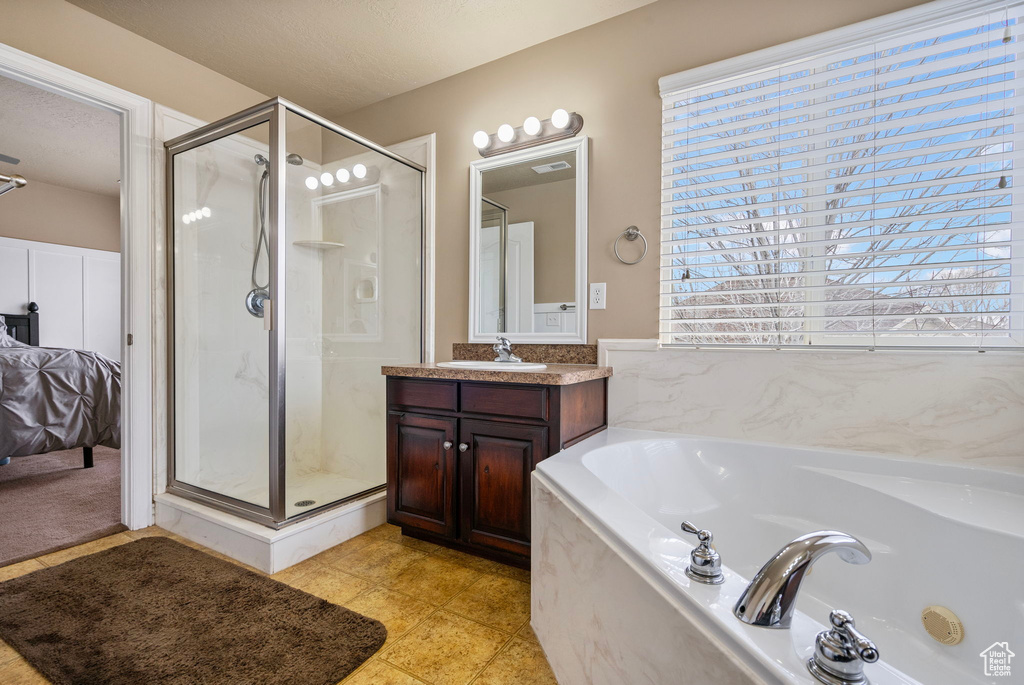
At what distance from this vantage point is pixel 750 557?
5.24ft

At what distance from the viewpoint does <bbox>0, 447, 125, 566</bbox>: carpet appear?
2.18 meters

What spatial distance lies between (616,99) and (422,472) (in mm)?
1873

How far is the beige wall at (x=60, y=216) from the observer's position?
4652 millimetres

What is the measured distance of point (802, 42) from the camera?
6.05 feet

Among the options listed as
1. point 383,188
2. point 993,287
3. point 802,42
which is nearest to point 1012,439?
point 993,287

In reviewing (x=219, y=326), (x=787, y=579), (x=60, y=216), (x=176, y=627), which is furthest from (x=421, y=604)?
(x=60, y=216)

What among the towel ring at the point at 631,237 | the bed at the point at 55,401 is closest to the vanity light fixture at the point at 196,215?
the bed at the point at 55,401

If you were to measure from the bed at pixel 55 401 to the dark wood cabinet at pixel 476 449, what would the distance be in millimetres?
2322

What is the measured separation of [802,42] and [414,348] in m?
2.21

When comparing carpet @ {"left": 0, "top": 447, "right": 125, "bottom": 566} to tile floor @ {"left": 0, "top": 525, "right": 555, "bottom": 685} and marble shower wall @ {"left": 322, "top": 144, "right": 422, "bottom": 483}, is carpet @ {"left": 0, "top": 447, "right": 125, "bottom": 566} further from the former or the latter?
marble shower wall @ {"left": 322, "top": 144, "right": 422, "bottom": 483}

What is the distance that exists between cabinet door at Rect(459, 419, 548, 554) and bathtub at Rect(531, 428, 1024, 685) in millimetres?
225

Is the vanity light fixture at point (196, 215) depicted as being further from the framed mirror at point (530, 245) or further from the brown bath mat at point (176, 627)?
the brown bath mat at point (176, 627)

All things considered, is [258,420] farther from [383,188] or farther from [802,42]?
[802,42]

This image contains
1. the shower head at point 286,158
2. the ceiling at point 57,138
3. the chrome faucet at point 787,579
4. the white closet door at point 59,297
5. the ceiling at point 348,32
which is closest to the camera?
the chrome faucet at point 787,579
